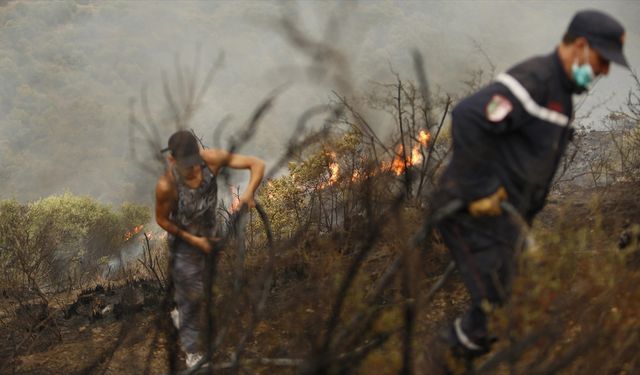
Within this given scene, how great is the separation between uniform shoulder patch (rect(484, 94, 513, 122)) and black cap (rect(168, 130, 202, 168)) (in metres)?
1.67

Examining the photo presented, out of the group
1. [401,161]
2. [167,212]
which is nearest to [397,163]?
[401,161]

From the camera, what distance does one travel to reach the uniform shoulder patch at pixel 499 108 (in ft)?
6.77

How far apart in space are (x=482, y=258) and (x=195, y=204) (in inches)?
72.0

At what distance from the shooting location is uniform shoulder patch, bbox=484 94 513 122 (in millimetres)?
2064

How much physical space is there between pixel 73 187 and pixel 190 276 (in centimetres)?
7997

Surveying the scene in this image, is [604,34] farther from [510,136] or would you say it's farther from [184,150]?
[184,150]

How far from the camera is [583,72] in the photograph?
82.8 inches

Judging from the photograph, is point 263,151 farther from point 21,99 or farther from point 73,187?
point 21,99

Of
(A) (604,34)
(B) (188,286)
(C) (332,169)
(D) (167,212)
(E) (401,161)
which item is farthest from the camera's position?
(C) (332,169)

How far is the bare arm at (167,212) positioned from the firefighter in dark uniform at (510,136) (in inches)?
64.6

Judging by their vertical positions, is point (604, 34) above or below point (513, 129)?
above

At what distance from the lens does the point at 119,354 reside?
4270 mm

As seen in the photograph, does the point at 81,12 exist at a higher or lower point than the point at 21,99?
higher

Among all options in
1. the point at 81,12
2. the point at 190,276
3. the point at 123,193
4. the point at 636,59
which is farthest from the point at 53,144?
the point at 190,276
